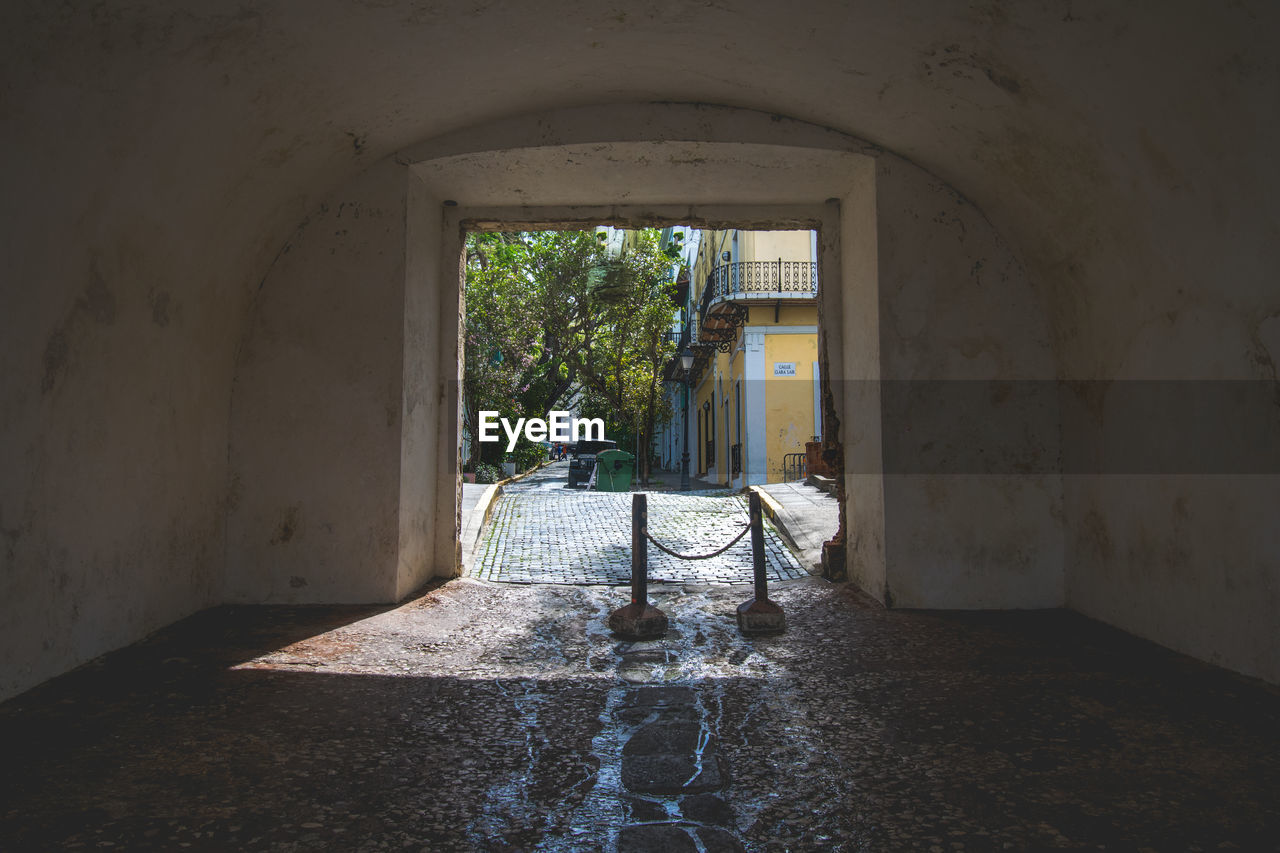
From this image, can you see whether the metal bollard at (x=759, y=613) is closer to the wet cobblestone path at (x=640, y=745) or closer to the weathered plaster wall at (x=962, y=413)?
the wet cobblestone path at (x=640, y=745)

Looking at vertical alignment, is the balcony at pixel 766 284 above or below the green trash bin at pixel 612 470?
above

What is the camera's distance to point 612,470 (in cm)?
1953

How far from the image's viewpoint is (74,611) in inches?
155

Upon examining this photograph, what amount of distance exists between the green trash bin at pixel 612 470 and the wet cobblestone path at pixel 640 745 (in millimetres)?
14135

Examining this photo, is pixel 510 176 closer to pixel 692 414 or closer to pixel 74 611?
pixel 74 611

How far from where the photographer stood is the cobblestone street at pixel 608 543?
7.14 metres

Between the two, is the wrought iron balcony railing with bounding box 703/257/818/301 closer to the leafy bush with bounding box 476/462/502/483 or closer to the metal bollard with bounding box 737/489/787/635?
the leafy bush with bounding box 476/462/502/483

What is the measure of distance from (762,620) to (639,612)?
2.63ft

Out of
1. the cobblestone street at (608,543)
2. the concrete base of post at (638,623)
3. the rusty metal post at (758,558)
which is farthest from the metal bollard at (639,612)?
Answer: the cobblestone street at (608,543)

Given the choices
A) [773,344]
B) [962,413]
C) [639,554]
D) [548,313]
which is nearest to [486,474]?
[548,313]

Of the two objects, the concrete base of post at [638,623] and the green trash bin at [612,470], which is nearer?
the concrete base of post at [638,623]

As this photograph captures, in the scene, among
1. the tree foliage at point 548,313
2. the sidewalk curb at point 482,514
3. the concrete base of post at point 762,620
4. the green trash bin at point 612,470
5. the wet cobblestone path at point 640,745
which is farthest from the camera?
the tree foliage at point 548,313

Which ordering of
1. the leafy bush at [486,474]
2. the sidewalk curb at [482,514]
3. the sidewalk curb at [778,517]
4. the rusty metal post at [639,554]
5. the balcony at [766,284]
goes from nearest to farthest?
the rusty metal post at [639,554], the sidewalk curb at [482,514], the sidewalk curb at [778,517], the leafy bush at [486,474], the balcony at [766,284]

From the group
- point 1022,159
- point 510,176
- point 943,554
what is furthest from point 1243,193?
point 510,176
